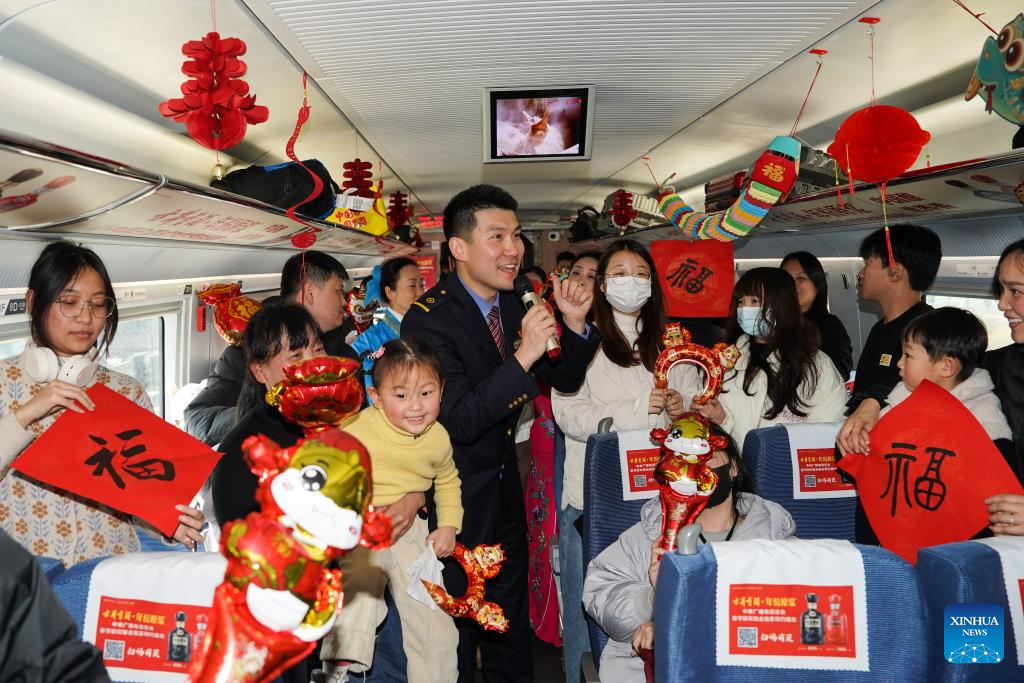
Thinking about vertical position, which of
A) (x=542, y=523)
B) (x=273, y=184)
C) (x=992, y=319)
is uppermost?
(x=273, y=184)

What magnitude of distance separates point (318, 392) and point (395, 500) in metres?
1.09

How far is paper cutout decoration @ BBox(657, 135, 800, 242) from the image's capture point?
495 cm

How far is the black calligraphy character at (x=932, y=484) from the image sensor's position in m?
2.54

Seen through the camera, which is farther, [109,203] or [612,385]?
[612,385]

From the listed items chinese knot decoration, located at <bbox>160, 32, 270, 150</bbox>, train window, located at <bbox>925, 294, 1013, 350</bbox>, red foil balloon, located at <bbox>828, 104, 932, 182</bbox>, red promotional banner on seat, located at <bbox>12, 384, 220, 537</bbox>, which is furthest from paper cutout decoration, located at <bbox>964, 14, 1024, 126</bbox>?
red promotional banner on seat, located at <bbox>12, 384, 220, 537</bbox>

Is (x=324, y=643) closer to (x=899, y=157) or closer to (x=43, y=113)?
(x=43, y=113)

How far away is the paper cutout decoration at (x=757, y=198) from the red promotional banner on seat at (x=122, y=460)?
389 cm

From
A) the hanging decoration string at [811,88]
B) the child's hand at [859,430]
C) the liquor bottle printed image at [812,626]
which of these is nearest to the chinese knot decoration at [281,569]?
the liquor bottle printed image at [812,626]

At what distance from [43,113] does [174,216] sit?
0.79 m

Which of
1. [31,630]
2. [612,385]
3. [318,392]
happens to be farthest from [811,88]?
[31,630]

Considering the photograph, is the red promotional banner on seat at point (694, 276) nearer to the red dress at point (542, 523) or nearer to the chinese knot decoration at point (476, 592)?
the red dress at point (542, 523)

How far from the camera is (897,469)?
2699 mm

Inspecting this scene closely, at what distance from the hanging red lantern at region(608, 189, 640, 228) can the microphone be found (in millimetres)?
6784
